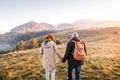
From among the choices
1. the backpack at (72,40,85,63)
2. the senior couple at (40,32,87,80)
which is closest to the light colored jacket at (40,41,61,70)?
the senior couple at (40,32,87,80)

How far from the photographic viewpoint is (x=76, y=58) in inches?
519

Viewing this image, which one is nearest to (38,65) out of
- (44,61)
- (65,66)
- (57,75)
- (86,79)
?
(65,66)

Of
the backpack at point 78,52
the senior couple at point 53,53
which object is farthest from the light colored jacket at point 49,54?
the backpack at point 78,52

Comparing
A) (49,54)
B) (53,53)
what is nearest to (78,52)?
(53,53)

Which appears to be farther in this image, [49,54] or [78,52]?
[49,54]

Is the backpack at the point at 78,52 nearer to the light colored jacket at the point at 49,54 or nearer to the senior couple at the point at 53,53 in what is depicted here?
the senior couple at the point at 53,53

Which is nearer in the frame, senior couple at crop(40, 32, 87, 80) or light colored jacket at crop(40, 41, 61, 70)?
senior couple at crop(40, 32, 87, 80)

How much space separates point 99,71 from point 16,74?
17.1 feet

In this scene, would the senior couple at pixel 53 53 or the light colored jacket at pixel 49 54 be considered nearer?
the senior couple at pixel 53 53

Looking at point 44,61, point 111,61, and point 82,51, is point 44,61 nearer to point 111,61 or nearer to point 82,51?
point 82,51

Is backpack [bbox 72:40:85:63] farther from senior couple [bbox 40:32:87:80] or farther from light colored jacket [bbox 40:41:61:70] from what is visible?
light colored jacket [bbox 40:41:61:70]

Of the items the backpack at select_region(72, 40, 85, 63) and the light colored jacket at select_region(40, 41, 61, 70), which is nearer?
the backpack at select_region(72, 40, 85, 63)

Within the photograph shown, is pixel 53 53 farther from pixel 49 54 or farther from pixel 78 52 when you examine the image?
pixel 78 52

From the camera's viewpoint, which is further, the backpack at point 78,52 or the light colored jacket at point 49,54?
the light colored jacket at point 49,54
